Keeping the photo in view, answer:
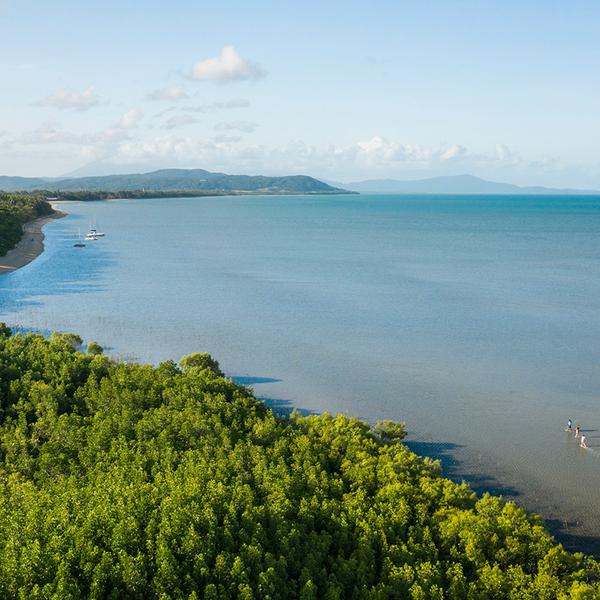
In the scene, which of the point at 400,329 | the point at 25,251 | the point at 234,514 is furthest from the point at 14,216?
the point at 234,514

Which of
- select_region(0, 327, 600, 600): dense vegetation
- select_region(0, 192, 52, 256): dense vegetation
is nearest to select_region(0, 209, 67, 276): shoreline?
select_region(0, 192, 52, 256): dense vegetation

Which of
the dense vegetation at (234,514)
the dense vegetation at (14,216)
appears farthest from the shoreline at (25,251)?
the dense vegetation at (234,514)

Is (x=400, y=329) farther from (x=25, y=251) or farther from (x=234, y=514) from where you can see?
(x=25, y=251)

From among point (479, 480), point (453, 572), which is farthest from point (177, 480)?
point (479, 480)

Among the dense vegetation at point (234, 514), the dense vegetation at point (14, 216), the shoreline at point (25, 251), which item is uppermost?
the dense vegetation at point (14, 216)

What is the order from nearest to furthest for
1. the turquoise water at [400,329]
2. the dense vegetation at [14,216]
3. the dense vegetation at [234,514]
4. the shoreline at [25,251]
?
the dense vegetation at [234,514]
the turquoise water at [400,329]
the shoreline at [25,251]
the dense vegetation at [14,216]

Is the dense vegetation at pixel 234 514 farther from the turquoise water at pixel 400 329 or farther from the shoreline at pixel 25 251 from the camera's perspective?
the shoreline at pixel 25 251

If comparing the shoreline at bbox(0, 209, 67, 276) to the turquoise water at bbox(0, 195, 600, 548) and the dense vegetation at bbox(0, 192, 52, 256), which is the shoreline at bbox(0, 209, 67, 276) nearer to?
the dense vegetation at bbox(0, 192, 52, 256)
